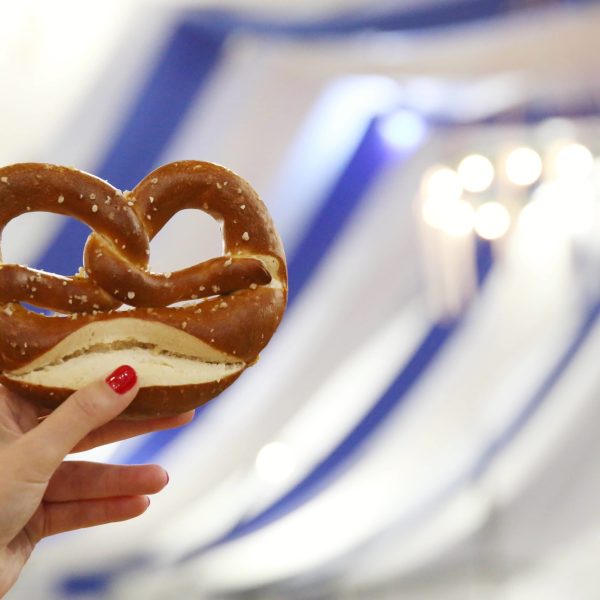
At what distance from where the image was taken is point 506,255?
529 cm

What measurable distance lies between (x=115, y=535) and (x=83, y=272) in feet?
10.2

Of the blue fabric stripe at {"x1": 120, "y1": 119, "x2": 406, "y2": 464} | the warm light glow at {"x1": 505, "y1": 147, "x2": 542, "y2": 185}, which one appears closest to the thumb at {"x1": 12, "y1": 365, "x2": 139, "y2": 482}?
the blue fabric stripe at {"x1": 120, "y1": 119, "x2": 406, "y2": 464}

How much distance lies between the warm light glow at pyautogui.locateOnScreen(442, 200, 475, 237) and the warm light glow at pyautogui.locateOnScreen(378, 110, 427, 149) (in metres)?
0.45

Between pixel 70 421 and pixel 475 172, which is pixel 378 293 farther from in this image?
pixel 70 421

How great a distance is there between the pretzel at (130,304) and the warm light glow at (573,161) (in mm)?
3889

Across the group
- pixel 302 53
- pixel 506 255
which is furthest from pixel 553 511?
pixel 302 53

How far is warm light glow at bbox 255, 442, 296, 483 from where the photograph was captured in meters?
4.86

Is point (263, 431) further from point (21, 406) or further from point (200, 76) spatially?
point (21, 406)

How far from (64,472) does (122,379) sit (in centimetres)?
50

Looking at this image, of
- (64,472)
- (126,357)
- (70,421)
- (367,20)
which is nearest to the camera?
(70,421)

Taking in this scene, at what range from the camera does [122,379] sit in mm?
1440

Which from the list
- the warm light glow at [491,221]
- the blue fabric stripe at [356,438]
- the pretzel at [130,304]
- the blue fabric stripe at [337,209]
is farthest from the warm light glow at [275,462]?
the pretzel at [130,304]

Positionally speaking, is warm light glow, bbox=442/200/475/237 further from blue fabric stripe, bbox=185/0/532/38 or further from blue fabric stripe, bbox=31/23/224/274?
blue fabric stripe, bbox=31/23/224/274

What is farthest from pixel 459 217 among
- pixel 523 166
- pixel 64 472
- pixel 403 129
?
pixel 64 472
